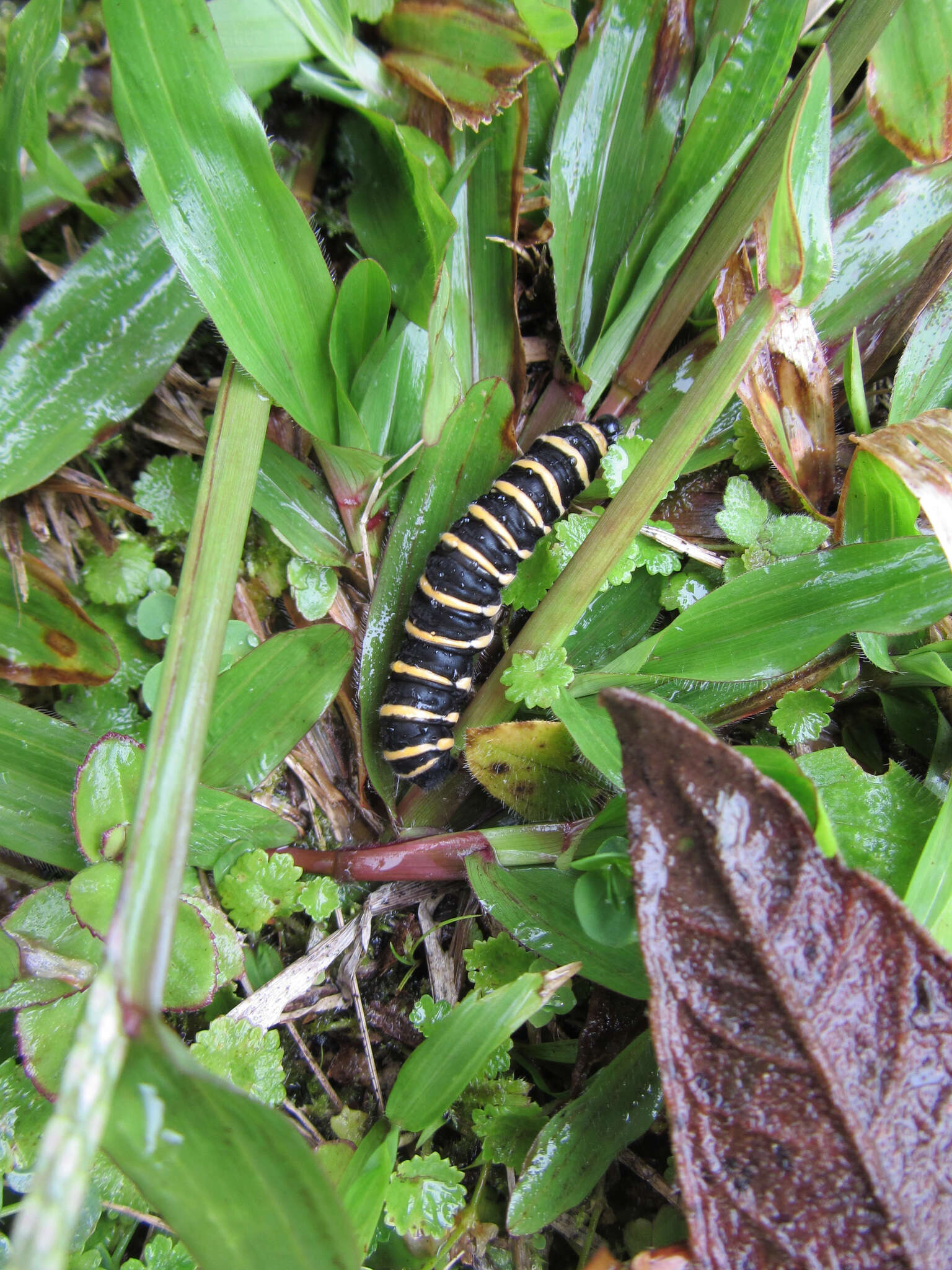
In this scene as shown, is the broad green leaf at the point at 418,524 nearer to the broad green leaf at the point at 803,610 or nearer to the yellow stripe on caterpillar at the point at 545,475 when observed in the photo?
the yellow stripe on caterpillar at the point at 545,475

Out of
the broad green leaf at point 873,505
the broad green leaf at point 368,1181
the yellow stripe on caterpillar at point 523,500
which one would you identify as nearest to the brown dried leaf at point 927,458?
the broad green leaf at point 873,505

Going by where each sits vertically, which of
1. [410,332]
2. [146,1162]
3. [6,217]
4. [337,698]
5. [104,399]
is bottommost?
[146,1162]

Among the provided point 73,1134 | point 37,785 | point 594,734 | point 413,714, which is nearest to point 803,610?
point 594,734

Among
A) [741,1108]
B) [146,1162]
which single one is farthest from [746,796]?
[146,1162]

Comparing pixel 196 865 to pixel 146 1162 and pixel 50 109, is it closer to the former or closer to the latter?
pixel 146 1162

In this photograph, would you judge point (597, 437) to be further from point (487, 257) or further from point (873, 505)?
point (873, 505)
